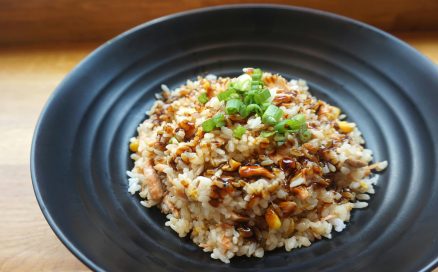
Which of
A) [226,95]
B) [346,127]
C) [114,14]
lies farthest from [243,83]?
[114,14]

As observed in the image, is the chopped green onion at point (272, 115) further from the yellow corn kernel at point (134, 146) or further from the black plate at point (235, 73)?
the yellow corn kernel at point (134, 146)

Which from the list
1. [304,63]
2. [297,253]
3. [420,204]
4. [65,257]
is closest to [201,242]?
[297,253]

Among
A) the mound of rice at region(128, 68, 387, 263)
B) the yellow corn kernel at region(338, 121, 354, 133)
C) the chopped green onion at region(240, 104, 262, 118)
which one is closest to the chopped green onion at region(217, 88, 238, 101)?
the mound of rice at region(128, 68, 387, 263)

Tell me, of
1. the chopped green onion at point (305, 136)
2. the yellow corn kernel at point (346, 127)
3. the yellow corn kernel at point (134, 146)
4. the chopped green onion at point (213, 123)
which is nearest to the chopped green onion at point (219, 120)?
the chopped green onion at point (213, 123)

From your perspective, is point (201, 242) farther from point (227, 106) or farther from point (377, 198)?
point (377, 198)

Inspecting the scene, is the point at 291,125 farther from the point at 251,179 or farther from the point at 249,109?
the point at 251,179

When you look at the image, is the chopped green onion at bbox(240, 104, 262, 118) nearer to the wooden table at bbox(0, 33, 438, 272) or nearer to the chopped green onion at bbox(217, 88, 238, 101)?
the chopped green onion at bbox(217, 88, 238, 101)
